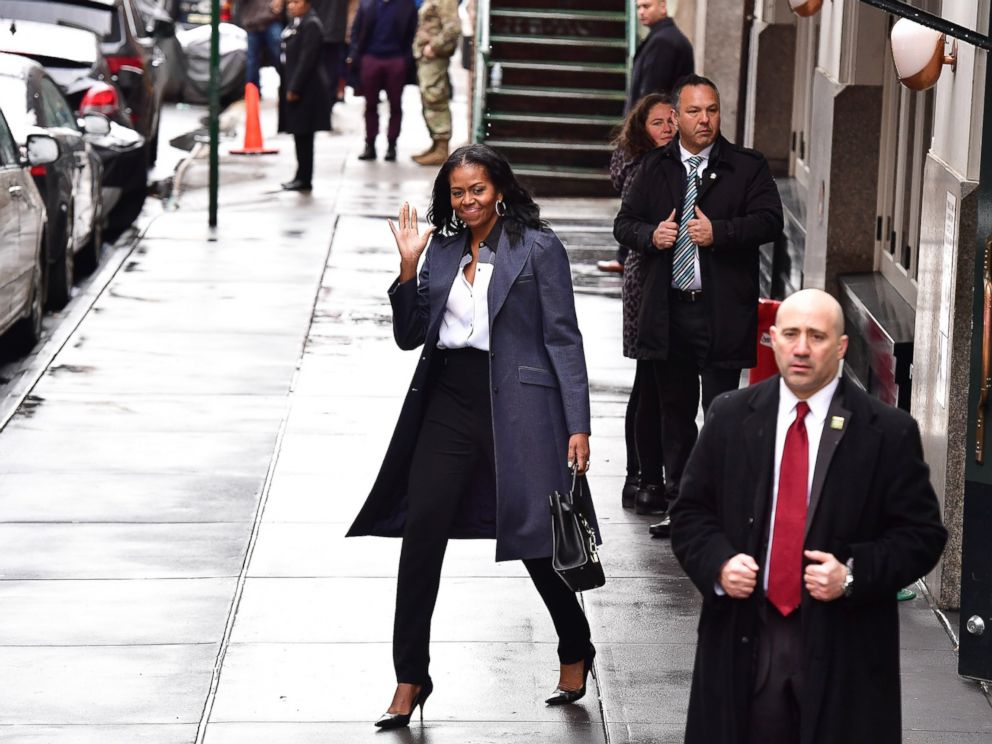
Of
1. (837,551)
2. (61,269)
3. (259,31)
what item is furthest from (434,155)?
(837,551)

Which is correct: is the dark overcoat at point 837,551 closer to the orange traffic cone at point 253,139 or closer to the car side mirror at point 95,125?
the car side mirror at point 95,125

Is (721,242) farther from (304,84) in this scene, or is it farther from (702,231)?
(304,84)

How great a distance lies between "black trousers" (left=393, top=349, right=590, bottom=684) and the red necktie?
1850mm

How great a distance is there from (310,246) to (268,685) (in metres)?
9.68

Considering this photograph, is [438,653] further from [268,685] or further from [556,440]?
[556,440]

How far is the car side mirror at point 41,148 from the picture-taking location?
12305 mm

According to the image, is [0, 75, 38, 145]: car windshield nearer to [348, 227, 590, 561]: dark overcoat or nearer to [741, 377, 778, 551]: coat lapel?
[348, 227, 590, 561]: dark overcoat

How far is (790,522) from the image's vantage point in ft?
14.8

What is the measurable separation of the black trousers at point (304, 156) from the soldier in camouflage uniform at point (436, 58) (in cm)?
212

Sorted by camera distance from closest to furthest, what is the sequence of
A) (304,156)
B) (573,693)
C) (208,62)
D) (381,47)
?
(573,693), (304,156), (381,47), (208,62)

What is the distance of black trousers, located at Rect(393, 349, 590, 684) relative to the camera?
625cm

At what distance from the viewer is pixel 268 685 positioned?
676 centimetres

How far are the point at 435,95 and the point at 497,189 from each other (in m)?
14.7

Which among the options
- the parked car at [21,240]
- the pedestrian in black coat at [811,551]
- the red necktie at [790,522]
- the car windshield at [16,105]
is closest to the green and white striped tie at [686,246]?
the pedestrian in black coat at [811,551]
